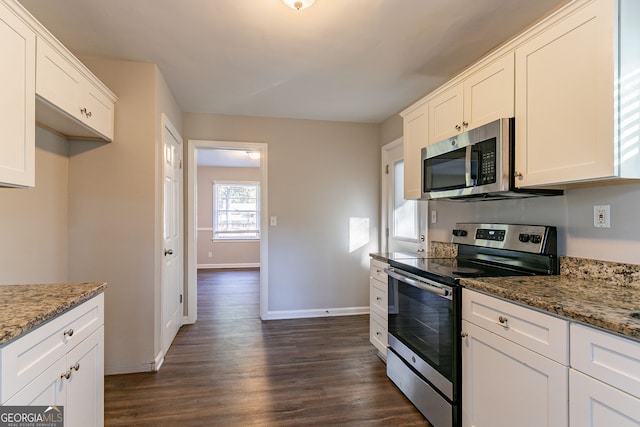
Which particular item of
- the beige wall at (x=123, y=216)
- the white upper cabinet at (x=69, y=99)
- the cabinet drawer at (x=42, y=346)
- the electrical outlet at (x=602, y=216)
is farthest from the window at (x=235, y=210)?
the electrical outlet at (x=602, y=216)

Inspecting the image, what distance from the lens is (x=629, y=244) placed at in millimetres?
1469

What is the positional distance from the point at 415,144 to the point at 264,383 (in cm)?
216

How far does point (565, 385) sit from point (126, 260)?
2746 mm

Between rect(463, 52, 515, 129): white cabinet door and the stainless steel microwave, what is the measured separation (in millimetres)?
81

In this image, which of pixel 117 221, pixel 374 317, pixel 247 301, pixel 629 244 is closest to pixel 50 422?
pixel 117 221

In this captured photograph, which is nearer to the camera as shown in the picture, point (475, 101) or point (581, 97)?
point (581, 97)

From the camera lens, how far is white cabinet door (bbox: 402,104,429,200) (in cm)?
255

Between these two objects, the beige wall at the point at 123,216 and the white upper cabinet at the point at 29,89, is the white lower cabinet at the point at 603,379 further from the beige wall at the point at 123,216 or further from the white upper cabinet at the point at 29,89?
the beige wall at the point at 123,216

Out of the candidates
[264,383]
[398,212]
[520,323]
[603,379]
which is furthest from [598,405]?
[398,212]

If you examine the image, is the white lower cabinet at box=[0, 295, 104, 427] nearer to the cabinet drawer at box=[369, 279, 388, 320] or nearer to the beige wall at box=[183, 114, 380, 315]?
the cabinet drawer at box=[369, 279, 388, 320]

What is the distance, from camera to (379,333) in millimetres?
2803

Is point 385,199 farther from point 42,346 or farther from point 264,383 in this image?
point 42,346


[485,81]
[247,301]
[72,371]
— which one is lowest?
[247,301]

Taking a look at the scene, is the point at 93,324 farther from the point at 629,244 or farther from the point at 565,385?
the point at 629,244
